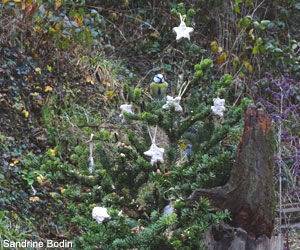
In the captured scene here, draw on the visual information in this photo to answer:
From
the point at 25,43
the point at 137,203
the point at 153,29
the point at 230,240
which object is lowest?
the point at 230,240

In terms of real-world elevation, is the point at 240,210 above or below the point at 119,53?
below

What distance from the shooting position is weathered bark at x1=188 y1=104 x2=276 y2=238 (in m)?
2.55

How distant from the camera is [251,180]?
2.55 meters

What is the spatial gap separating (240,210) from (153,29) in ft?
16.4

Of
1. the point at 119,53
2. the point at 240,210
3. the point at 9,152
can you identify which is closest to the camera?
the point at 240,210

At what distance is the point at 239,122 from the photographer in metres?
2.91

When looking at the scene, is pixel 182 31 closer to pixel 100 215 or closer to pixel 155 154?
pixel 155 154

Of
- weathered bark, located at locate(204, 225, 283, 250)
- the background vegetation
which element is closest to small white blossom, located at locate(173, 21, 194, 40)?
the background vegetation

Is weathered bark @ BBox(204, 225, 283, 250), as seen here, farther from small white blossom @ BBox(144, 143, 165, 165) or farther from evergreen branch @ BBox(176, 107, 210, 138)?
evergreen branch @ BBox(176, 107, 210, 138)

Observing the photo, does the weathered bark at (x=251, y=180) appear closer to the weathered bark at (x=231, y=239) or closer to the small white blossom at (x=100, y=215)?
the weathered bark at (x=231, y=239)

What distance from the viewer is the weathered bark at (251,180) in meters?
2.55

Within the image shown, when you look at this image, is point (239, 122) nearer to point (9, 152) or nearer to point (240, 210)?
point (240, 210)

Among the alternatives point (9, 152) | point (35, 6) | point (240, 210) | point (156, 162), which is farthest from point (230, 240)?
point (35, 6)

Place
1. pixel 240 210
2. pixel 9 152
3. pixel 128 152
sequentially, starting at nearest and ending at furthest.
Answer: pixel 240 210 → pixel 128 152 → pixel 9 152
